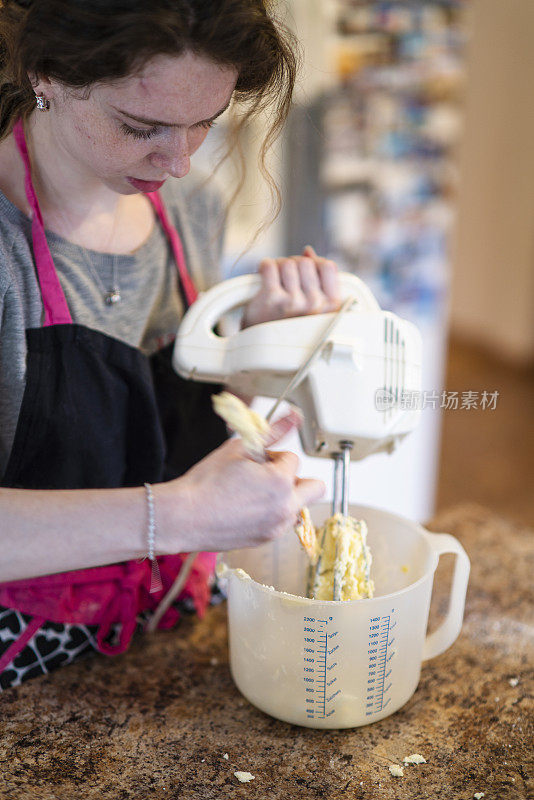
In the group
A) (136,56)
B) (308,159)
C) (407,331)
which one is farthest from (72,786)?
(308,159)

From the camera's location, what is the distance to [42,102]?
0.89 metres

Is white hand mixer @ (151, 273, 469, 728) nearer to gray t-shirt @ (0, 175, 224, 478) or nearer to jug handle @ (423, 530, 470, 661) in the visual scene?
jug handle @ (423, 530, 470, 661)

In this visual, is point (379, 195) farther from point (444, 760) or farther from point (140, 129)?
point (444, 760)

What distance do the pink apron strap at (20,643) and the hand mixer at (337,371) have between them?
15.2 inches

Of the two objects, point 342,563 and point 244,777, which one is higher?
point 342,563

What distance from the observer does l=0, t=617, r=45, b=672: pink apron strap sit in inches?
37.4

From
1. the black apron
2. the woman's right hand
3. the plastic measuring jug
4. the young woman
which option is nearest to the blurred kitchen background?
the young woman

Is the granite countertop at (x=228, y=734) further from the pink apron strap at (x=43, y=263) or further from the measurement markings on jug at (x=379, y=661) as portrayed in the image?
the pink apron strap at (x=43, y=263)

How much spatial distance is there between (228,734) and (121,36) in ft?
2.43

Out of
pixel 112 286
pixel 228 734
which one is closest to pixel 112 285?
A: pixel 112 286

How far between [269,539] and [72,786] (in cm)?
31

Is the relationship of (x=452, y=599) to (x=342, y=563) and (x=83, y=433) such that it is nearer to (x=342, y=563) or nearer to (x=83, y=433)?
(x=342, y=563)

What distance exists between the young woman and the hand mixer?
58 millimetres

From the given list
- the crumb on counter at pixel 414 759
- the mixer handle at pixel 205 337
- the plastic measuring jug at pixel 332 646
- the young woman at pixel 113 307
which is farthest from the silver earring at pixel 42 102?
the crumb on counter at pixel 414 759
